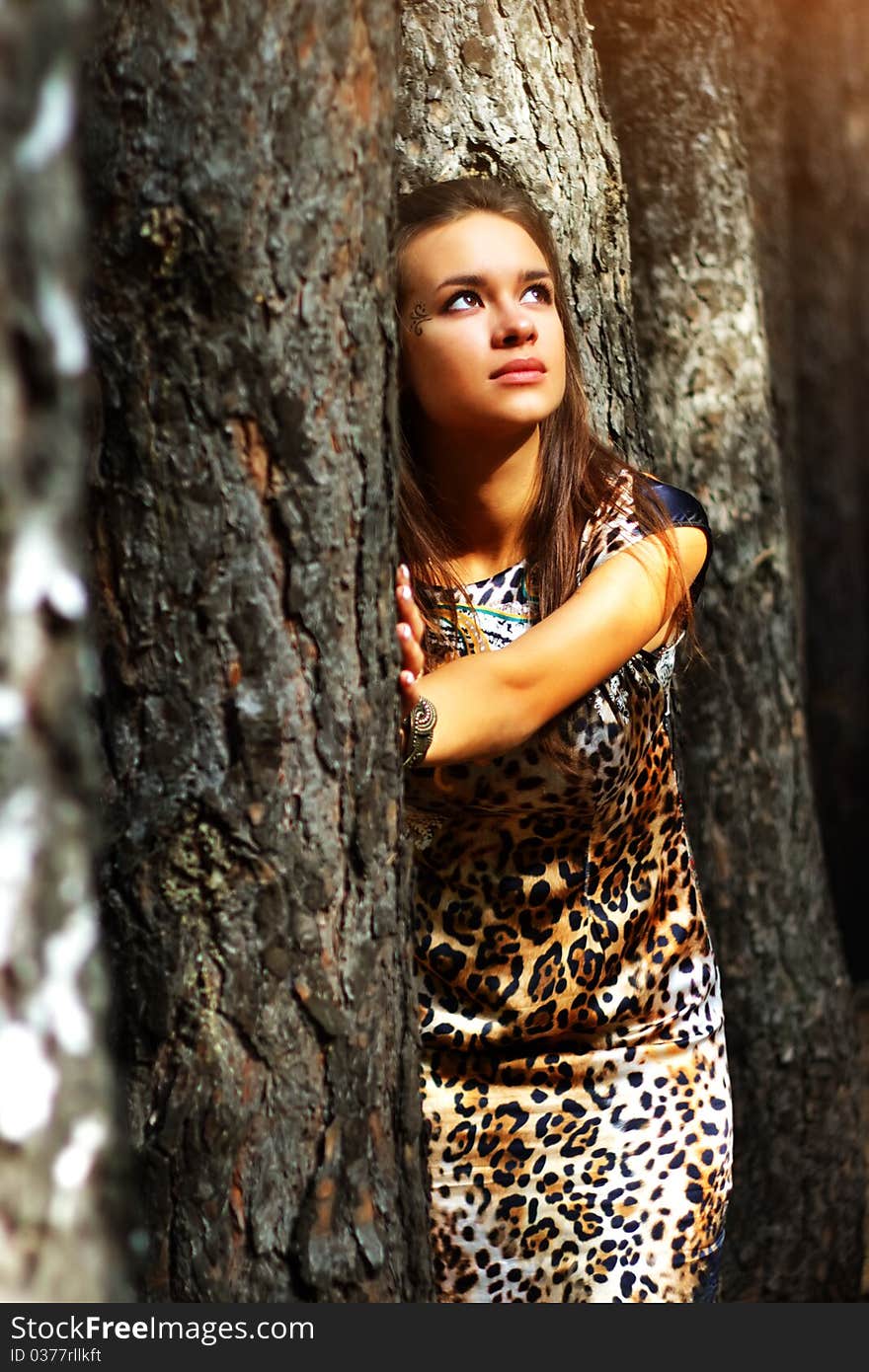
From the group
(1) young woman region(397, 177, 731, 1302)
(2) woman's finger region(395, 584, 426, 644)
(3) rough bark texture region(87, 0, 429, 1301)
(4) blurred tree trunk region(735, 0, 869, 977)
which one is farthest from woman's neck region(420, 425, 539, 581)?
(4) blurred tree trunk region(735, 0, 869, 977)

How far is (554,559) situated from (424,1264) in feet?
3.63

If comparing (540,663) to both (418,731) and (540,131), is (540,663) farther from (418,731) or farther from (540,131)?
(540,131)

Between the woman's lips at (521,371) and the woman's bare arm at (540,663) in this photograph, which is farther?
the woman's lips at (521,371)

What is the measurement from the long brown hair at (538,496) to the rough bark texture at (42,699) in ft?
4.13

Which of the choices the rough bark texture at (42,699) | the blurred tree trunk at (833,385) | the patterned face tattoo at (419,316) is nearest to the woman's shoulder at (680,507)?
the patterned face tattoo at (419,316)

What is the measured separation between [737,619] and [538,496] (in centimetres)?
164

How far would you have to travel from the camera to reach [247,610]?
1.73 meters

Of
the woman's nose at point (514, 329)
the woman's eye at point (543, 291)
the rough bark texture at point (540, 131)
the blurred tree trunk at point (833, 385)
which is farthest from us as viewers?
the blurred tree trunk at point (833, 385)

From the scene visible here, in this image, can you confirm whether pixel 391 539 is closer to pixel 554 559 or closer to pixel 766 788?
pixel 554 559

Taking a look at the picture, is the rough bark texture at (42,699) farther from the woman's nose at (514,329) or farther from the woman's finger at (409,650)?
the woman's nose at (514,329)

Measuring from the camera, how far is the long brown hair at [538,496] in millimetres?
2518

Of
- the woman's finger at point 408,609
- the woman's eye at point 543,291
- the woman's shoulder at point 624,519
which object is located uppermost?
the woman's eye at point 543,291

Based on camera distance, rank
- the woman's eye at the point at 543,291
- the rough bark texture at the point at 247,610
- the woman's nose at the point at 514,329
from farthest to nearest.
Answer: the woman's eye at the point at 543,291, the woman's nose at the point at 514,329, the rough bark texture at the point at 247,610

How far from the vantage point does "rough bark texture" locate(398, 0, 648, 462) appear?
9.83 ft
